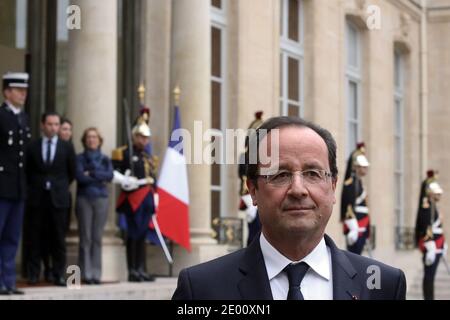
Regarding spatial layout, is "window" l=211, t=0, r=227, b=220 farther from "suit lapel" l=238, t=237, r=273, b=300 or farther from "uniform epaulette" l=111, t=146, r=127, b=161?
"suit lapel" l=238, t=237, r=273, b=300

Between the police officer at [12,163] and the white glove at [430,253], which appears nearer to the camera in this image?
the police officer at [12,163]

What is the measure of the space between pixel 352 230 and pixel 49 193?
244 inches

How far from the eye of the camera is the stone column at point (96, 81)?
12.3 m

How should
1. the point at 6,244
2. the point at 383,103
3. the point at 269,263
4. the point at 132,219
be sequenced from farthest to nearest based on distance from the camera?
the point at 383,103 → the point at 132,219 → the point at 6,244 → the point at 269,263

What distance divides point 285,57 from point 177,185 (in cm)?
692

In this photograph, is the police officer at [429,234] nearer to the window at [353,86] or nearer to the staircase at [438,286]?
the staircase at [438,286]

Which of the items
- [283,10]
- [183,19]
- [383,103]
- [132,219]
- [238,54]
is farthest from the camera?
[383,103]

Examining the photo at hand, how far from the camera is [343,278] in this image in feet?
8.79

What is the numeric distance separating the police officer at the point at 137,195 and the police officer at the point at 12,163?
2.39m

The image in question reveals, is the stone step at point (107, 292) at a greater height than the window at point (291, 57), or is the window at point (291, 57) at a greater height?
the window at point (291, 57)

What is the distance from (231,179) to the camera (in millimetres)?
16938

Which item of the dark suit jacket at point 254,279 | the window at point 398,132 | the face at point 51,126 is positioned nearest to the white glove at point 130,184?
the face at point 51,126

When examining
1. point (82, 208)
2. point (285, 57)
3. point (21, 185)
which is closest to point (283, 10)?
point (285, 57)

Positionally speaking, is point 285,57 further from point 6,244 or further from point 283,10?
point 6,244
